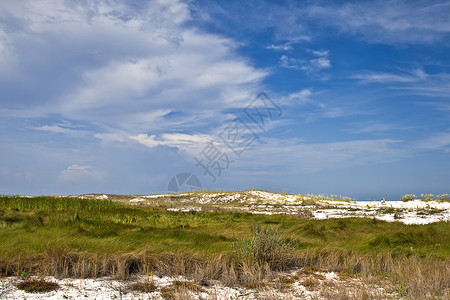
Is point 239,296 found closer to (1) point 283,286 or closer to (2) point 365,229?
(1) point 283,286

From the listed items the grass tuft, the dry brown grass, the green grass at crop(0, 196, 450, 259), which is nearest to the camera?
the grass tuft

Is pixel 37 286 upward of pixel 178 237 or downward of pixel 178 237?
downward

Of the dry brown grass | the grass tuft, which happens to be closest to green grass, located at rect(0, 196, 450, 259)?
the dry brown grass

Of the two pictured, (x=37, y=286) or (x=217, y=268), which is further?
(x=217, y=268)

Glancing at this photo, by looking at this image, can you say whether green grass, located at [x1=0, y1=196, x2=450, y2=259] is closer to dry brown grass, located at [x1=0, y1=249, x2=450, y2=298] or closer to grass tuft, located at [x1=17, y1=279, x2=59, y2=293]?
dry brown grass, located at [x1=0, y1=249, x2=450, y2=298]

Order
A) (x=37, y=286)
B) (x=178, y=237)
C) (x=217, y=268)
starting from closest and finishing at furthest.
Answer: (x=37, y=286)
(x=217, y=268)
(x=178, y=237)

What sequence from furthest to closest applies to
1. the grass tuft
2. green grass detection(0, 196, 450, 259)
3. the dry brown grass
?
green grass detection(0, 196, 450, 259) → the dry brown grass → the grass tuft

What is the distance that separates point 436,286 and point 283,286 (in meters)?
2.48

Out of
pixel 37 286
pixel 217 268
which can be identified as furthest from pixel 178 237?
pixel 37 286

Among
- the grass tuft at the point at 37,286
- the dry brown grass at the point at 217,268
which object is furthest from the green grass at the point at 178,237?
the grass tuft at the point at 37,286

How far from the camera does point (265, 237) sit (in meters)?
7.08

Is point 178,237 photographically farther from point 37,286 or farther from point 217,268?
point 37,286

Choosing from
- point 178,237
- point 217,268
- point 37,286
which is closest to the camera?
point 37,286

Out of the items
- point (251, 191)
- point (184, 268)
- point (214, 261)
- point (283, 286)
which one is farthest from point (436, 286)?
point (251, 191)
